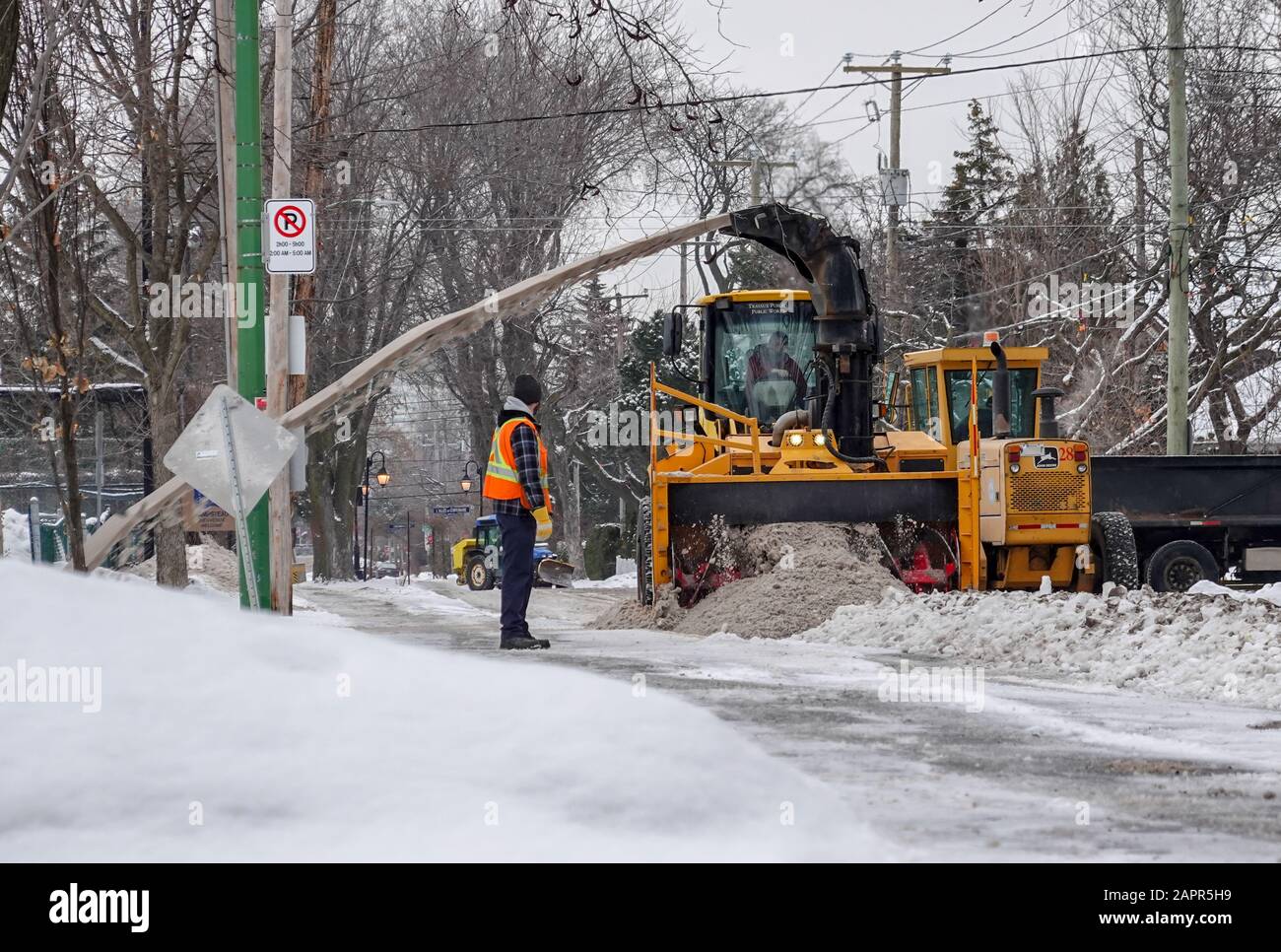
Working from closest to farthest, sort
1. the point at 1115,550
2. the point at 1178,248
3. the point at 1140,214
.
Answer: the point at 1115,550, the point at 1178,248, the point at 1140,214

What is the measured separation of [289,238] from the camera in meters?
13.2

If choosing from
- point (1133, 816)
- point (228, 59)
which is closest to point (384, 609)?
point (228, 59)

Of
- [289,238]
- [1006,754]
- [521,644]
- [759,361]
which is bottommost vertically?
[521,644]

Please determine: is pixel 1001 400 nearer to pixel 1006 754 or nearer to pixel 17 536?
pixel 1006 754

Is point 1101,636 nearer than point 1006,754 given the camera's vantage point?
No

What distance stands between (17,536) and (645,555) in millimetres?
17271

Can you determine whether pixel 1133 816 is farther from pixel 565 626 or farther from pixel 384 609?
pixel 384 609

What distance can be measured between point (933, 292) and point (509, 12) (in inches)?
1373

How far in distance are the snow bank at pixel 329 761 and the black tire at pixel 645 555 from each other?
10107 millimetres

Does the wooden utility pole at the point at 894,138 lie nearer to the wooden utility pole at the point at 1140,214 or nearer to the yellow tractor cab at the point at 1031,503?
the wooden utility pole at the point at 1140,214

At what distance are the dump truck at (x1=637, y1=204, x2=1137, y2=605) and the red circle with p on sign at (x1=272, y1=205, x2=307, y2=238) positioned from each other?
3.33 meters

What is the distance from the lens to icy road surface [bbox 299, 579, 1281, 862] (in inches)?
197

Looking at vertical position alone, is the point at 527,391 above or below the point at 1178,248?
below

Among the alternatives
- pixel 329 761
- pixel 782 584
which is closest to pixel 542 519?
pixel 782 584
